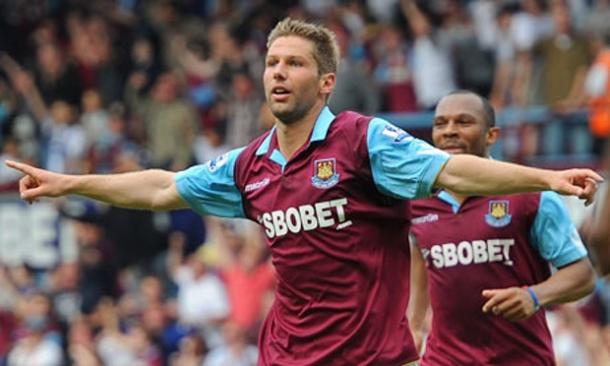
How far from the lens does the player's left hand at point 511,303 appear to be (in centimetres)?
747

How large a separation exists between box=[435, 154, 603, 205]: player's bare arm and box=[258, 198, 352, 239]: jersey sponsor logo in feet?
1.56

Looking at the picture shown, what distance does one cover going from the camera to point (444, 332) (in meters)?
8.42

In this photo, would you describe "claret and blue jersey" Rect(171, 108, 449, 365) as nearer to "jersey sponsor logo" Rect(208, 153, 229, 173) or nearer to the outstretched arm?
"jersey sponsor logo" Rect(208, 153, 229, 173)

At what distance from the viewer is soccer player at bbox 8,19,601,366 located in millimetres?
7262

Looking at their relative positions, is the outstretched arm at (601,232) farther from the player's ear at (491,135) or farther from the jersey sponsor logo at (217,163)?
the player's ear at (491,135)

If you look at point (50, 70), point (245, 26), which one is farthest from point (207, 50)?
point (50, 70)

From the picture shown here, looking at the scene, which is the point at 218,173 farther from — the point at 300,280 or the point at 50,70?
the point at 50,70

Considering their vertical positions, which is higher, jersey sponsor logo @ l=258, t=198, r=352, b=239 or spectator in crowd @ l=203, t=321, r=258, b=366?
jersey sponsor logo @ l=258, t=198, r=352, b=239

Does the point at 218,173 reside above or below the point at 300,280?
above

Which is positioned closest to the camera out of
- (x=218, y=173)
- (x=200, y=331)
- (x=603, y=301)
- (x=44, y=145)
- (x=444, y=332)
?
(x=218, y=173)

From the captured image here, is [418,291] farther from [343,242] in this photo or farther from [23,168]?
[23,168]

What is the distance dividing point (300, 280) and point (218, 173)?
73cm

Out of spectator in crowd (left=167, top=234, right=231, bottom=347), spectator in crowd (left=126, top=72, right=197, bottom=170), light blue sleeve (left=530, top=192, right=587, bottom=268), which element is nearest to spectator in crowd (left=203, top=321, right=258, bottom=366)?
spectator in crowd (left=167, top=234, right=231, bottom=347)

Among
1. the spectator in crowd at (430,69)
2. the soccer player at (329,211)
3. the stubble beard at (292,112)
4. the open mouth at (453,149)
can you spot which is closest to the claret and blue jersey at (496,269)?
the open mouth at (453,149)
